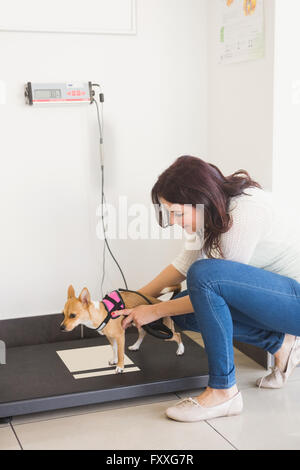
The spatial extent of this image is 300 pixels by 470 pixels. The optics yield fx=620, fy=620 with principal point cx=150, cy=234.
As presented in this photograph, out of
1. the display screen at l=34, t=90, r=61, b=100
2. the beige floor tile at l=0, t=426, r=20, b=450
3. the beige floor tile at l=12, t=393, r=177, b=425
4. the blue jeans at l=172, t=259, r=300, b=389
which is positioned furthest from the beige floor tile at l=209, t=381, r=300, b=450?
the display screen at l=34, t=90, r=61, b=100

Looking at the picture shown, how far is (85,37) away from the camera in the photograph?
2646 millimetres

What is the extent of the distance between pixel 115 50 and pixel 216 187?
1.10 meters

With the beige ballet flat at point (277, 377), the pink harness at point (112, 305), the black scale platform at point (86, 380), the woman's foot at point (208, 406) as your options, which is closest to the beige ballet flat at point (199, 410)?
the woman's foot at point (208, 406)

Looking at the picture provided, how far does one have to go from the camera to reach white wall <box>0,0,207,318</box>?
2607 millimetres

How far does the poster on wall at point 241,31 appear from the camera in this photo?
2.40m

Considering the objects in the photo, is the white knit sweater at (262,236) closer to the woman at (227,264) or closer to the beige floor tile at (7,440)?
the woman at (227,264)

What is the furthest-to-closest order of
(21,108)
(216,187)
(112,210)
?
(112,210) → (21,108) → (216,187)

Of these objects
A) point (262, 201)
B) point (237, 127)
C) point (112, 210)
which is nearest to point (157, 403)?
point (262, 201)

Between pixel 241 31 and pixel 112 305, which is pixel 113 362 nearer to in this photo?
pixel 112 305

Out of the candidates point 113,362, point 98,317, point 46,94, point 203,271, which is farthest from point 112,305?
point 46,94

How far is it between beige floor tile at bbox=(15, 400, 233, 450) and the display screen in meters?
1.30

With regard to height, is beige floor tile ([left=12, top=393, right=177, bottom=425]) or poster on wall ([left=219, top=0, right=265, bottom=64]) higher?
poster on wall ([left=219, top=0, right=265, bottom=64])

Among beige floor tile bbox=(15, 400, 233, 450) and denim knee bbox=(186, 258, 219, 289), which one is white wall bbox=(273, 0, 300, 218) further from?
beige floor tile bbox=(15, 400, 233, 450)

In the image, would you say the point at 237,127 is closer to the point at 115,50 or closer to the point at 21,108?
the point at 115,50
